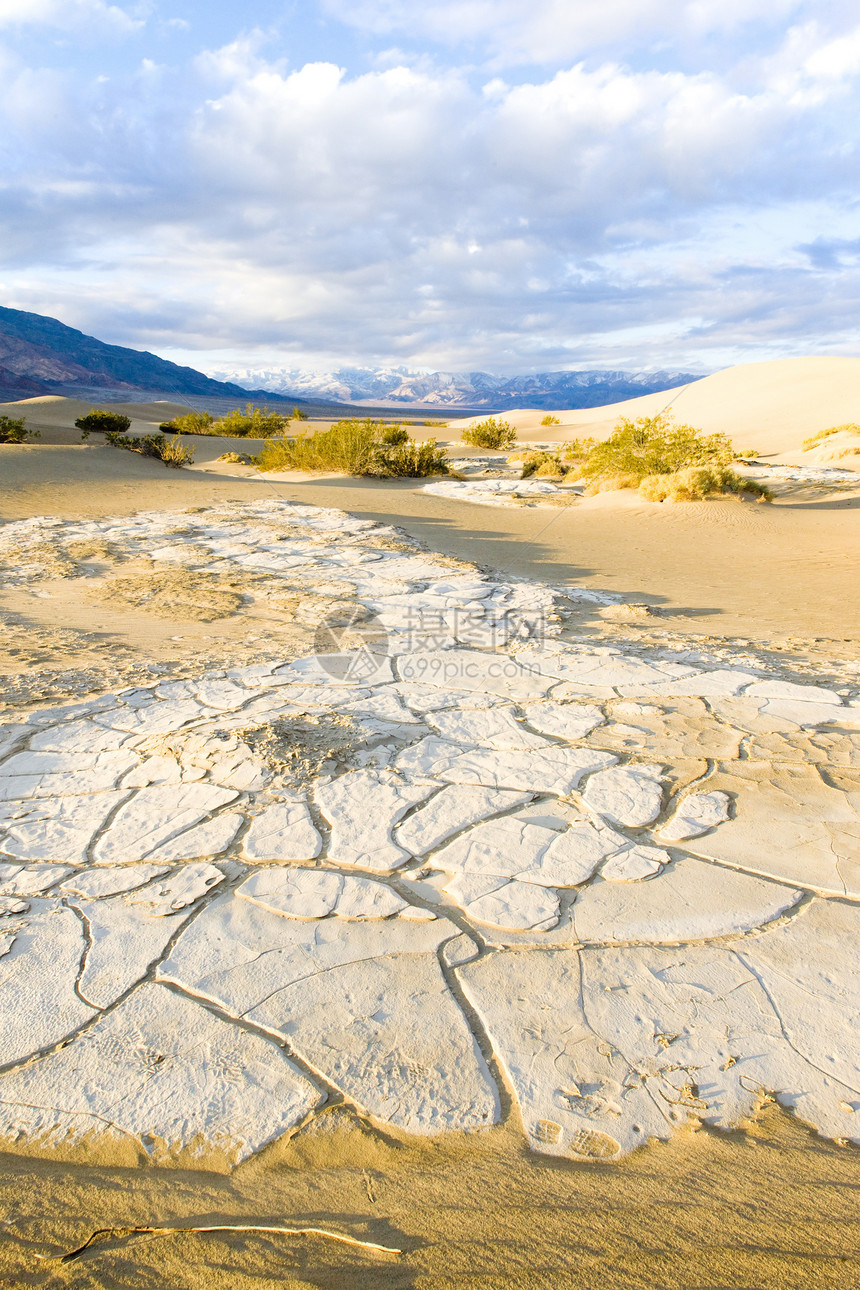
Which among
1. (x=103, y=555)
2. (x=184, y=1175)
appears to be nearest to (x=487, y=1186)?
(x=184, y=1175)

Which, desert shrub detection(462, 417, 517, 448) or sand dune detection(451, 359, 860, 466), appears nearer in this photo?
desert shrub detection(462, 417, 517, 448)

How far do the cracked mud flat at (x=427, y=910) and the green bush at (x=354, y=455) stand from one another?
11588 mm

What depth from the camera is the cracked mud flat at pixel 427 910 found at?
1.64 meters

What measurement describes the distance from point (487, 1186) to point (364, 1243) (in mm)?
264

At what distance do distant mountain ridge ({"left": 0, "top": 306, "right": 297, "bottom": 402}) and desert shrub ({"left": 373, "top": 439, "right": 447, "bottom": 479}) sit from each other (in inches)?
2950

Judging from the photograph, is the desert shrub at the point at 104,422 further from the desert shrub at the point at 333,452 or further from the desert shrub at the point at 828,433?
the desert shrub at the point at 828,433

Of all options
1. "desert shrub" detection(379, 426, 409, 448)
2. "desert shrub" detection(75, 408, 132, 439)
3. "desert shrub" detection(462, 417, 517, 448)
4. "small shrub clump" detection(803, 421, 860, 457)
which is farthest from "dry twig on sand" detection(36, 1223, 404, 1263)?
"desert shrub" detection(462, 417, 517, 448)

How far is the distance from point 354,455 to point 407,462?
1186 mm

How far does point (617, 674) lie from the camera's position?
166 inches

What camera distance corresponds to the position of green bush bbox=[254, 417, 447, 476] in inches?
587

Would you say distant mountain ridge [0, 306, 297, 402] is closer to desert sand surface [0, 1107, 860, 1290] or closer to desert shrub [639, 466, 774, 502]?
desert shrub [639, 466, 774, 502]

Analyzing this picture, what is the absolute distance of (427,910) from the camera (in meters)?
2.22

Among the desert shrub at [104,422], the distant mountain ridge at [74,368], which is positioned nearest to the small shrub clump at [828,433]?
the desert shrub at [104,422]

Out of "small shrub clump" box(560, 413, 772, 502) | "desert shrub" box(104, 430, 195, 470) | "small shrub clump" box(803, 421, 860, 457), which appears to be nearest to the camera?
"small shrub clump" box(560, 413, 772, 502)
